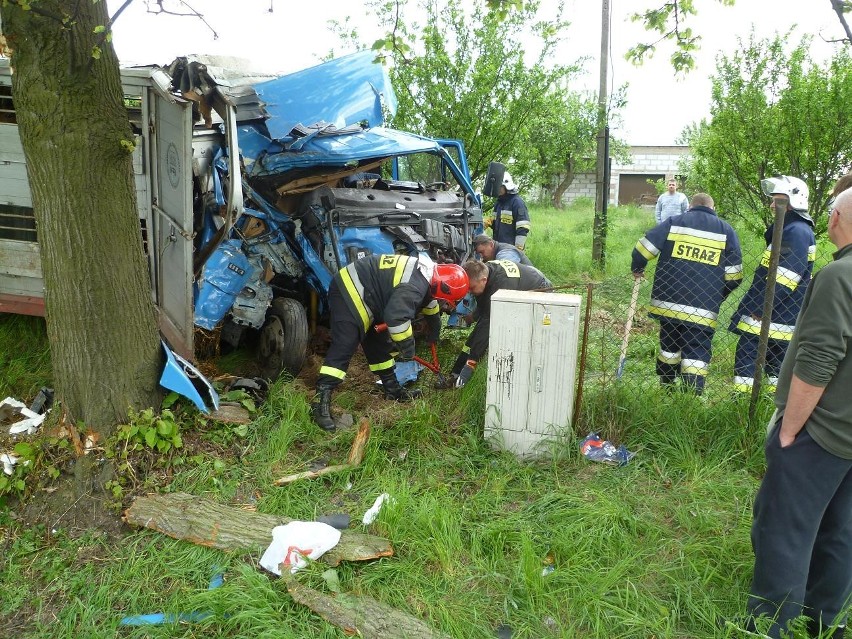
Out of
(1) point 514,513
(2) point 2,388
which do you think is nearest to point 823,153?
(1) point 514,513

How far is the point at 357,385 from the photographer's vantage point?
209 inches

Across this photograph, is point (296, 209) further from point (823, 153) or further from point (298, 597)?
point (823, 153)

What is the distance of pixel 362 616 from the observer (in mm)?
2605

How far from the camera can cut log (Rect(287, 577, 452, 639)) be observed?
100.0 inches

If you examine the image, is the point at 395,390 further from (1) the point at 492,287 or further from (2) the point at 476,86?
(2) the point at 476,86

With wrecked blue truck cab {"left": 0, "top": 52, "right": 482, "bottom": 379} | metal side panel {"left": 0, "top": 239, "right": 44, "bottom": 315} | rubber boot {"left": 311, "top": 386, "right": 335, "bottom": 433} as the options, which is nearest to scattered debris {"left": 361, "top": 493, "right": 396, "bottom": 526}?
rubber boot {"left": 311, "top": 386, "right": 335, "bottom": 433}

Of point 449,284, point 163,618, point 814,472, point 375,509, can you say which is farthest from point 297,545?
point 449,284

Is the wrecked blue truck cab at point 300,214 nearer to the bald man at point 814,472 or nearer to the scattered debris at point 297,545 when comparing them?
the scattered debris at point 297,545

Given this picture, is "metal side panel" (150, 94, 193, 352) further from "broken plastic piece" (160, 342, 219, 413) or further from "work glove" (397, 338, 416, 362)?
"work glove" (397, 338, 416, 362)

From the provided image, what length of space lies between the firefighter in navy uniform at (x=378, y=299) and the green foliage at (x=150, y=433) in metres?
1.01

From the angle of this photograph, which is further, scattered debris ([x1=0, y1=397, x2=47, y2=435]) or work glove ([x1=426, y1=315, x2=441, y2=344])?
work glove ([x1=426, y1=315, x2=441, y2=344])

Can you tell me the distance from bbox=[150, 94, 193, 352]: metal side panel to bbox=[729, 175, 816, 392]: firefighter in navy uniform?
137 inches

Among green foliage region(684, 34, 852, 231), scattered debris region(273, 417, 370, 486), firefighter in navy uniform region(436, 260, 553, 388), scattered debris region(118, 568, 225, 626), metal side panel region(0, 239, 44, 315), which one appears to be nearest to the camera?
scattered debris region(118, 568, 225, 626)

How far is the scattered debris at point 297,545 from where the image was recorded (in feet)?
9.46
